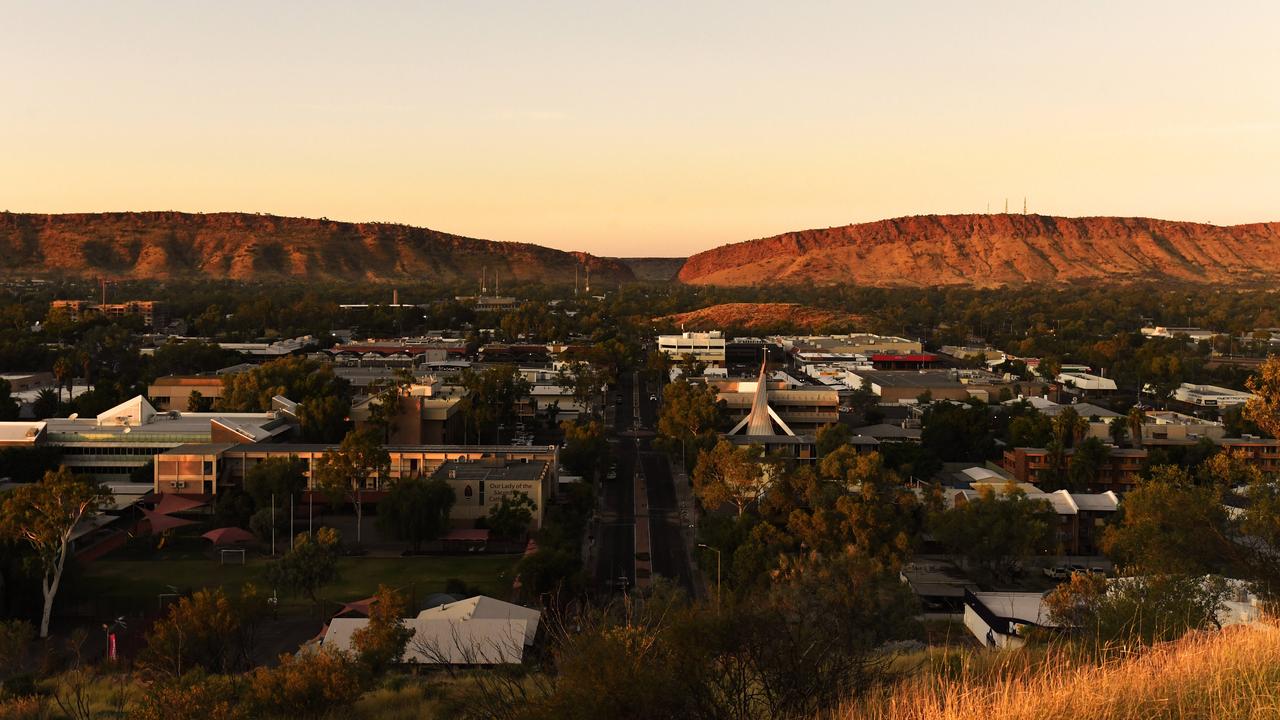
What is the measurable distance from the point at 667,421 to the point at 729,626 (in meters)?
45.7

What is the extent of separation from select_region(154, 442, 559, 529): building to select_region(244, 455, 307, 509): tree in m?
2.60

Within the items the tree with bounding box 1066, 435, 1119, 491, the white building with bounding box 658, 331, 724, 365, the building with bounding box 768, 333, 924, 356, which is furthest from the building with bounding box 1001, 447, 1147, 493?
the building with bounding box 768, 333, 924, 356

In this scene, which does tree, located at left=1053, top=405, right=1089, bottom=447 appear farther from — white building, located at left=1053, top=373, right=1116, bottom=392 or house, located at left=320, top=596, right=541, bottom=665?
white building, located at left=1053, top=373, right=1116, bottom=392

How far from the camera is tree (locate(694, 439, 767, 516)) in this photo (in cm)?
3931

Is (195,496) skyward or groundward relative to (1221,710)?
groundward

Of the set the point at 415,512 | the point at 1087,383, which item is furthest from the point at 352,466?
the point at 1087,383

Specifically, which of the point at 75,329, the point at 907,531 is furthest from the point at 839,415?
the point at 75,329

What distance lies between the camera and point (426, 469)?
45.7 m

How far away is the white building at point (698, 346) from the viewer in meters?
99.7

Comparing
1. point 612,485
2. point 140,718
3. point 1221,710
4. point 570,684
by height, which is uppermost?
point 1221,710

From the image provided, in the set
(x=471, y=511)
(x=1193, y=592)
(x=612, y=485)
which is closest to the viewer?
(x=1193, y=592)

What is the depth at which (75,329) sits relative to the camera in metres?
97.4

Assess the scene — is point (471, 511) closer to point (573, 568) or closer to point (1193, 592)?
point (573, 568)

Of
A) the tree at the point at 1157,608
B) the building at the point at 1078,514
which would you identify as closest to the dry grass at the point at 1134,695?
the tree at the point at 1157,608
